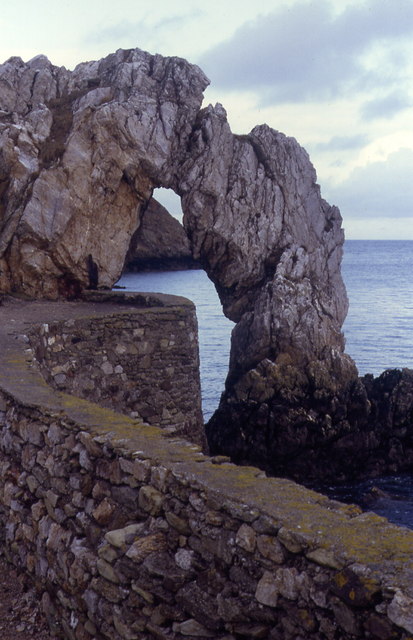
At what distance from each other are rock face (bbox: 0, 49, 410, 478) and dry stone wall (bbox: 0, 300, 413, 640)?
52.1ft

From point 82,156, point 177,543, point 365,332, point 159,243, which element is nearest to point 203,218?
point 82,156

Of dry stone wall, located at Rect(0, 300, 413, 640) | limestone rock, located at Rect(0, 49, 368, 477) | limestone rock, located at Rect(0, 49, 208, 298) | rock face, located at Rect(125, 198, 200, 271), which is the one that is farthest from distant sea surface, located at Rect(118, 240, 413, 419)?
dry stone wall, located at Rect(0, 300, 413, 640)

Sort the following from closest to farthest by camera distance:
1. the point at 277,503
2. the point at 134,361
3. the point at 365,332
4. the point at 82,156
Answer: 1. the point at 277,503
2. the point at 134,361
3. the point at 82,156
4. the point at 365,332

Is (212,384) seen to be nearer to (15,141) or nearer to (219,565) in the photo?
(15,141)

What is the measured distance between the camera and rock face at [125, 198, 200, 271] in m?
84.8

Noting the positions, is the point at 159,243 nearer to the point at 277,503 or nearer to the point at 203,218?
the point at 203,218

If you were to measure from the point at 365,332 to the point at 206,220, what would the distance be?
30.6m

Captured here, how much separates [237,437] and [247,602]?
20883 mm

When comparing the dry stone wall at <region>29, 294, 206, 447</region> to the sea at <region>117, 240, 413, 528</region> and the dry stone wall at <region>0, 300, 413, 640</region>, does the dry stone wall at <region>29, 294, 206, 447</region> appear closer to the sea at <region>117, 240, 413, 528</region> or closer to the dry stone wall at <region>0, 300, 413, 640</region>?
the dry stone wall at <region>0, 300, 413, 640</region>

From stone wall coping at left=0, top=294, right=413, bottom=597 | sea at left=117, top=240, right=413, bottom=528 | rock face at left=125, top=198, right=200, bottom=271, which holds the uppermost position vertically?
rock face at left=125, top=198, right=200, bottom=271

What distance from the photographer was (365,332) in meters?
52.6

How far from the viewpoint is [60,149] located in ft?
73.8

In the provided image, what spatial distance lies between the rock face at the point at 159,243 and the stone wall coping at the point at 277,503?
75.1 metres

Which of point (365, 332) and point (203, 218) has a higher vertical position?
point (203, 218)
